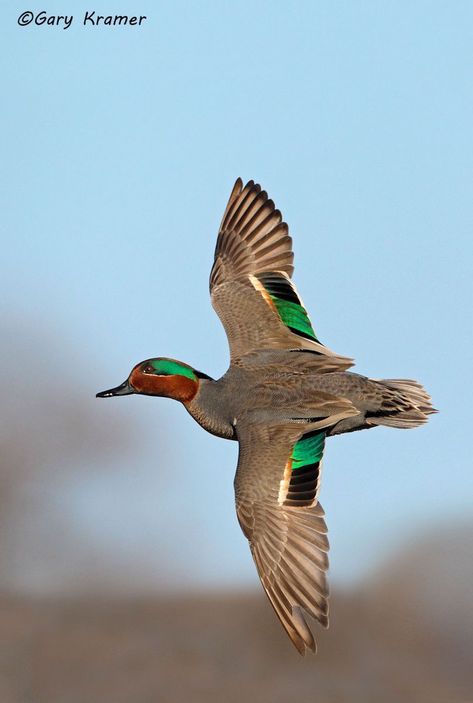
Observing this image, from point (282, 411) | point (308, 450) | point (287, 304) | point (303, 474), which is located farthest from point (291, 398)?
point (287, 304)

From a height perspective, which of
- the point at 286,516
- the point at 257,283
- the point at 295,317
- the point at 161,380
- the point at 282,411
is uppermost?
the point at 257,283

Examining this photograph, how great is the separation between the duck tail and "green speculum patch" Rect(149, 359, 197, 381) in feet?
3.07

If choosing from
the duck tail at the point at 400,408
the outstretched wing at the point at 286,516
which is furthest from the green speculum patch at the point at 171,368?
the duck tail at the point at 400,408

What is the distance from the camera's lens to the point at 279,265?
7438 millimetres

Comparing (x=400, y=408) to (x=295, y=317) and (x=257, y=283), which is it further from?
(x=257, y=283)

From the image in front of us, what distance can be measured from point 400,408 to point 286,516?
33.4 inches

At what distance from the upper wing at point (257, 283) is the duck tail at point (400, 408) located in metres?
0.27

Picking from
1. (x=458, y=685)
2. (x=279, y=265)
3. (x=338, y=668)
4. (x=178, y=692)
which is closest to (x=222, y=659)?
(x=178, y=692)

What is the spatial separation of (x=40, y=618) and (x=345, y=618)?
4.67m

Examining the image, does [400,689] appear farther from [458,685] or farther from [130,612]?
[130,612]

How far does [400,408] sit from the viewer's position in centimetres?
664

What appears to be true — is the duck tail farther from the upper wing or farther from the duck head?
the duck head

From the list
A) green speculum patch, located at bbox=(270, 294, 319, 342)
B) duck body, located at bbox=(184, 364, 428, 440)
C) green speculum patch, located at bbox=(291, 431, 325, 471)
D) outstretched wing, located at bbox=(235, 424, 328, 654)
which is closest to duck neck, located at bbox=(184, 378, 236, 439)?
duck body, located at bbox=(184, 364, 428, 440)

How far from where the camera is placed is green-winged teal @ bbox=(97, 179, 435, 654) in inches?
242
